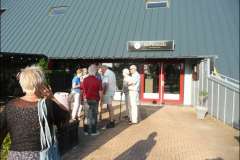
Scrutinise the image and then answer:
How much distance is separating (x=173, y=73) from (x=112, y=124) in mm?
5489

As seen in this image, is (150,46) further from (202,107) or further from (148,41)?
(202,107)

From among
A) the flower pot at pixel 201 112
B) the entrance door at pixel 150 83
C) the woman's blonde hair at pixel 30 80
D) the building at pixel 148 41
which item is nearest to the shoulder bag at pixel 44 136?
the woman's blonde hair at pixel 30 80

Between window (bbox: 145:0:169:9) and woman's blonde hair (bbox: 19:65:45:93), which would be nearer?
woman's blonde hair (bbox: 19:65:45:93)

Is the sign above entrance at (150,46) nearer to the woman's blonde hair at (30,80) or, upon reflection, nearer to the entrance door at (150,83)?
the entrance door at (150,83)

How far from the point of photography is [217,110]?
715 cm

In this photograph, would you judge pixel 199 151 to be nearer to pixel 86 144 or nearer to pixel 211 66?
pixel 86 144

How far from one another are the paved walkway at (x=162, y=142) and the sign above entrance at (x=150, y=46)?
395cm

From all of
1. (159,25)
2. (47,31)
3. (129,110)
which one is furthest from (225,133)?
(47,31)

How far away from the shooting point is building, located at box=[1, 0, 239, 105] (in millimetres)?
9562

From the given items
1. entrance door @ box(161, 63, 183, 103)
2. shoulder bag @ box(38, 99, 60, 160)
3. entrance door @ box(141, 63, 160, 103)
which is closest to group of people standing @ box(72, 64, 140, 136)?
shoulder bag @ box(38, 99, 60, 160)

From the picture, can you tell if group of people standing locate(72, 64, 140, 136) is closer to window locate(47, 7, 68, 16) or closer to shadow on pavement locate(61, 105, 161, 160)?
shadow on pavement locate(61, 105, 161, 160)

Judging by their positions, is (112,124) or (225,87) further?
→ (225,87)

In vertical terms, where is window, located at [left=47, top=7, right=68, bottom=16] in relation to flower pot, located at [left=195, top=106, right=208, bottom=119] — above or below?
above

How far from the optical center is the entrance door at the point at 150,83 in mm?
10570
